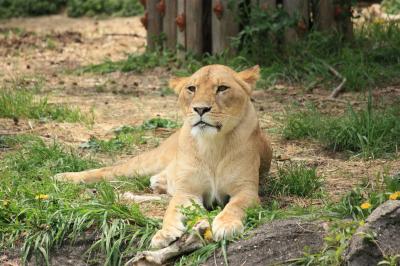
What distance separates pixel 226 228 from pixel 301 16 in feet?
16.5

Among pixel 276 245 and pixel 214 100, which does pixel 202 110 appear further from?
pixel 276 245

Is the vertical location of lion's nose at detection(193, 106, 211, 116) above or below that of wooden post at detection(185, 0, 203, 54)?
above

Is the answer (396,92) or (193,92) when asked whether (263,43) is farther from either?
(193,92)

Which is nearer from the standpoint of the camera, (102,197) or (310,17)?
(102,197)

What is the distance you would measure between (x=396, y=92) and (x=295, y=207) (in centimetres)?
354

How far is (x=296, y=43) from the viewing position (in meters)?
9.66

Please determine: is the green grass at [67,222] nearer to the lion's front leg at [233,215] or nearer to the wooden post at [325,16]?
the lion's front leg at [233,215]

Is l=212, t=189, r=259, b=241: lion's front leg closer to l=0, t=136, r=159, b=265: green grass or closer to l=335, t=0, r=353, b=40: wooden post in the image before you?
l=0, t=136, r=159, b=265: green grass

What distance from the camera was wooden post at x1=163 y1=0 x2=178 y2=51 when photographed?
10602 mm

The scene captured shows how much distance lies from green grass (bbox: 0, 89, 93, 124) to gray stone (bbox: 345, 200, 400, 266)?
4.19m

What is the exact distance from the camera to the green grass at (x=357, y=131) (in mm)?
6922

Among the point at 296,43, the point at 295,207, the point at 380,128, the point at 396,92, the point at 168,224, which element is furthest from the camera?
the point at 296,43

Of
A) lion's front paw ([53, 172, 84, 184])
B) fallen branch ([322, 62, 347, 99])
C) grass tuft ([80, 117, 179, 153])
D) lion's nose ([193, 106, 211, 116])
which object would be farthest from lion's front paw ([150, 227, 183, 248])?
fallen branch ([322, 62, 347, 99])

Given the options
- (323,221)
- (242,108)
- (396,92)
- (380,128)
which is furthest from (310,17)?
(323,221)
